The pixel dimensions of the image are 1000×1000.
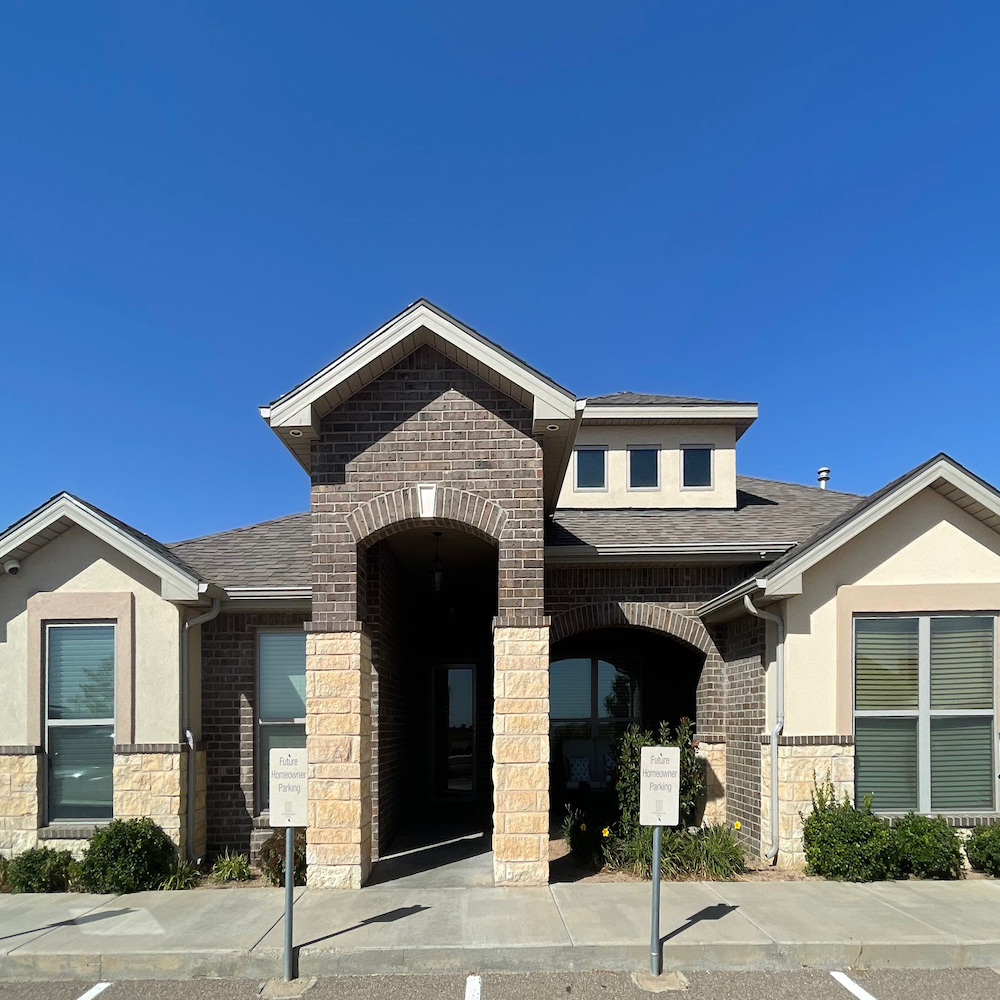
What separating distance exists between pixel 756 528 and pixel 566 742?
5.30 m

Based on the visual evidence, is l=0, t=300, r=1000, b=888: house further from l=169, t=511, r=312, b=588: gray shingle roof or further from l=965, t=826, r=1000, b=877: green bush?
l=965, t=826, r=1000, b=877: green bush

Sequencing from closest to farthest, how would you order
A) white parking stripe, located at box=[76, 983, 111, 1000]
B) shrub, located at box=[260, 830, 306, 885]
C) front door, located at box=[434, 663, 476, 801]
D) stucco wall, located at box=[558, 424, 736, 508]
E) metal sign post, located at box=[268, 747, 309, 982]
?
white parking stripe, located at box=[76, 983, 111, 1000]
metal sign post, located at box=[268, 747, 309, 982]
shrub, located at box=[260, 830, 306, 885]
stucco wall, located at box=[558, 424, 736, 508]
front door, located at box=[434, 663, 476, 801]

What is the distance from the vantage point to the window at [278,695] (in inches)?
417

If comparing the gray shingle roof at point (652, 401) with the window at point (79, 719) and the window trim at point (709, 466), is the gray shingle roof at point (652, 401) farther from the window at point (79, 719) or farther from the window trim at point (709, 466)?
the window at point (79, 719)

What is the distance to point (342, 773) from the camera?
344 inches

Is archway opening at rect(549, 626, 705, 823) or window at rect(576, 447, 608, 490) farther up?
window at rect(576, 447, 608, 490)

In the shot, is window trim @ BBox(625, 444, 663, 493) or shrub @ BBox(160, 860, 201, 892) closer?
shrub @ BBox(160, 860, 201, 892)

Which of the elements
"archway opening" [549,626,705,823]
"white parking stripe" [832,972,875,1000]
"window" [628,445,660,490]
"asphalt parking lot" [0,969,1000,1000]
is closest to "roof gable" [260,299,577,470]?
"asphalt parking lot" [0,969,1000,1000]

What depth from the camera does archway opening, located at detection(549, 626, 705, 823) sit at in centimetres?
1460

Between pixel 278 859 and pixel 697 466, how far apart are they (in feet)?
32.0

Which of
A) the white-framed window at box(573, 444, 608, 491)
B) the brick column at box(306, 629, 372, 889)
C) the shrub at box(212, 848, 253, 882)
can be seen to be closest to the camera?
the brick column at box(306, 629, 372, 889)

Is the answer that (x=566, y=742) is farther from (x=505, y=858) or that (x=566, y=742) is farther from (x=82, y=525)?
(x=82, y=525)

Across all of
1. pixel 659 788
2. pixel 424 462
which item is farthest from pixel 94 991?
pixel 424 462

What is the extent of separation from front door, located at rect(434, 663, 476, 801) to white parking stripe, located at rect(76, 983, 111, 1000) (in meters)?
9.39
